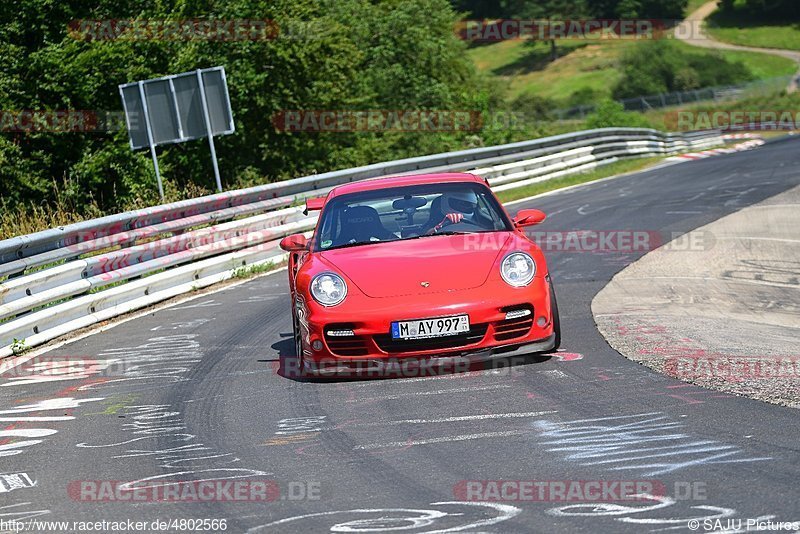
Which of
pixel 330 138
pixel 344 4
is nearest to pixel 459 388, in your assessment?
pixel 330 138

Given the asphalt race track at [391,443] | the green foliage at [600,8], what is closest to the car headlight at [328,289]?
the asphalt race track at [391,443]

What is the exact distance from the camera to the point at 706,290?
10953 millimetres

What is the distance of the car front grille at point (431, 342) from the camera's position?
7.38m

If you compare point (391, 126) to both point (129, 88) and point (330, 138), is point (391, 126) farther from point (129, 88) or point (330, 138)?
point (129, 88)

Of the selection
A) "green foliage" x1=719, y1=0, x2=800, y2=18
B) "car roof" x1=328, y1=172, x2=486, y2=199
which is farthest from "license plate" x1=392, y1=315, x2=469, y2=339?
"green foliage" x1=719, y1=0, x2=800, y2=18

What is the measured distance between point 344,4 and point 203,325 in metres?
34.7

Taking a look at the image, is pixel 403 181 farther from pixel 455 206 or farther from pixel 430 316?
pixel 430 316

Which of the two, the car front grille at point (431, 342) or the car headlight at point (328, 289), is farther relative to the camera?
the car headlight at point (328, 289)

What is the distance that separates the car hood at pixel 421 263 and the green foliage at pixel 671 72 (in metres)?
84.4

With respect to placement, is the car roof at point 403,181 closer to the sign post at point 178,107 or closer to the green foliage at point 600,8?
the sign post at point 178,107

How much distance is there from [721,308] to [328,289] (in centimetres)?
409

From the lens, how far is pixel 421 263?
7.85 meters

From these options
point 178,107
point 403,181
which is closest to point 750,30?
point 178,107

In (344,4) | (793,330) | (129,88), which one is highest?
(344,4)
